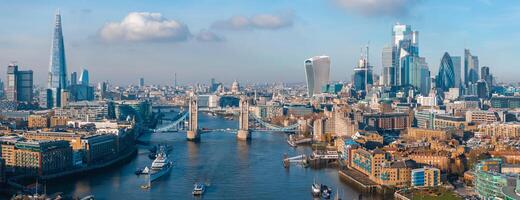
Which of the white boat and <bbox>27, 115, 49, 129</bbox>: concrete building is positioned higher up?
<bbox>27, 115, 49, 129</bbox>: concrete building

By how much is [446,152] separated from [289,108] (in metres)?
19.8

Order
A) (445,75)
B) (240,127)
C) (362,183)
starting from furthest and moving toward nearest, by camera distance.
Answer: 1. (445,75)
2. (240,127)
3. (362,183)

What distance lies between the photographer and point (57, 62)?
39.6 metres

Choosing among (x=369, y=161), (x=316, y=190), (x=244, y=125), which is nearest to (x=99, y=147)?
(x=316, y=190)

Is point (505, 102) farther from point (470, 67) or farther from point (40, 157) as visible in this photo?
point (40, 157)

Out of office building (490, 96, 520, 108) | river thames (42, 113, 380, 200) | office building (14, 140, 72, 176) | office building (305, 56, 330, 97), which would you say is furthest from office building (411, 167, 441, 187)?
office building (305, 56, 330, 97)

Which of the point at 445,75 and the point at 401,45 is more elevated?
the point at 401,45

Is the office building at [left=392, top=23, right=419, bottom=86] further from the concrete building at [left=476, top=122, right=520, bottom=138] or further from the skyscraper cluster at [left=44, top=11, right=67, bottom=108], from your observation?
the concrete building at [left=476, top=122, right=520, bottom=138]

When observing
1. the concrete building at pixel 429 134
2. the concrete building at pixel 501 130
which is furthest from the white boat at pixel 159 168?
the concrete building at pixel 501 130

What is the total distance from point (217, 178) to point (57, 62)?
26.5 metres

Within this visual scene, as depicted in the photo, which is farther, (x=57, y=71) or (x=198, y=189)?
(x=57, y=71)

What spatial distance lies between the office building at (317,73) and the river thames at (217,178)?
26404mm

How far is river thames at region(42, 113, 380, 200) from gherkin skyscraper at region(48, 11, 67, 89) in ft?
63.1

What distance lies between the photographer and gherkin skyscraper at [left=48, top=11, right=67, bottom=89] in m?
38.8
